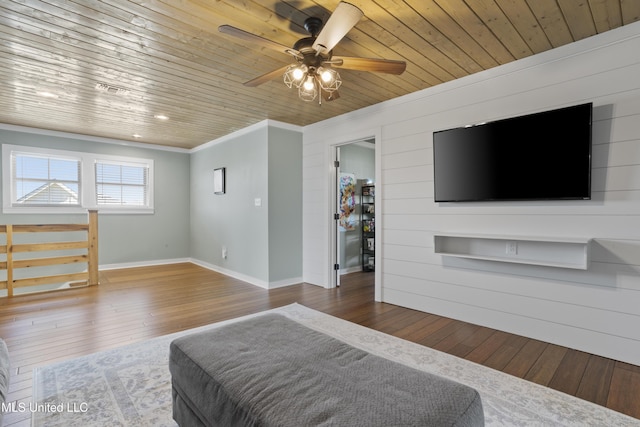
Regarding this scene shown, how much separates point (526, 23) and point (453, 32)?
51cm

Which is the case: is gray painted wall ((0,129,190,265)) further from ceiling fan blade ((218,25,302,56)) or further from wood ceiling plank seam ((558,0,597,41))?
wood ceiling plank seam ((558,0,597,41))

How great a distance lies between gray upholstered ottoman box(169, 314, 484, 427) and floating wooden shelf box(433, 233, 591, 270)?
196 cm

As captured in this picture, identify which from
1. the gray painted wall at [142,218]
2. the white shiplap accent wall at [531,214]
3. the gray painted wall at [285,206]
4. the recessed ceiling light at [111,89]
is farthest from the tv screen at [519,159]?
the gray painted wall at [142,218]

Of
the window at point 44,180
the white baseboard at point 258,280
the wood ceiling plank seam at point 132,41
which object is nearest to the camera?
the wood ceiling plank seam at point 132,41

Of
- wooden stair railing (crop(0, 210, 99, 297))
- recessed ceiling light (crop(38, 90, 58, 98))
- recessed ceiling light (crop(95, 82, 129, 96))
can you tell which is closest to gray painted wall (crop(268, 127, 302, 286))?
recessed ceiling light (crop(95, 82, 129, 96))

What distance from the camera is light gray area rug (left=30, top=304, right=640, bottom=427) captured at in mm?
1827

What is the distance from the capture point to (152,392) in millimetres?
2094

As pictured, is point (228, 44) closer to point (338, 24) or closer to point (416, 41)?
point (338, 24)

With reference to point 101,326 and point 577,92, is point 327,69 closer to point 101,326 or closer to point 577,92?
point 577,92

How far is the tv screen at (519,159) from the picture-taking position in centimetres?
258

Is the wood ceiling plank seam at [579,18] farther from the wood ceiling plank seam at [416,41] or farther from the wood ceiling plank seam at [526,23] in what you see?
the wood ceiling plank seam at [416,41]

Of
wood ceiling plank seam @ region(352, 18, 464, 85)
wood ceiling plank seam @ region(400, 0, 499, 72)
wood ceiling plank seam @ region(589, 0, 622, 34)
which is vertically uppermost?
wood ceiling plank seam @ region(589, 0, 622, 34)

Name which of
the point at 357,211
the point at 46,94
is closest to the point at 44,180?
the point at 46,94

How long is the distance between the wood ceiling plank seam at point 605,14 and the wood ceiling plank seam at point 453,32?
73cm
